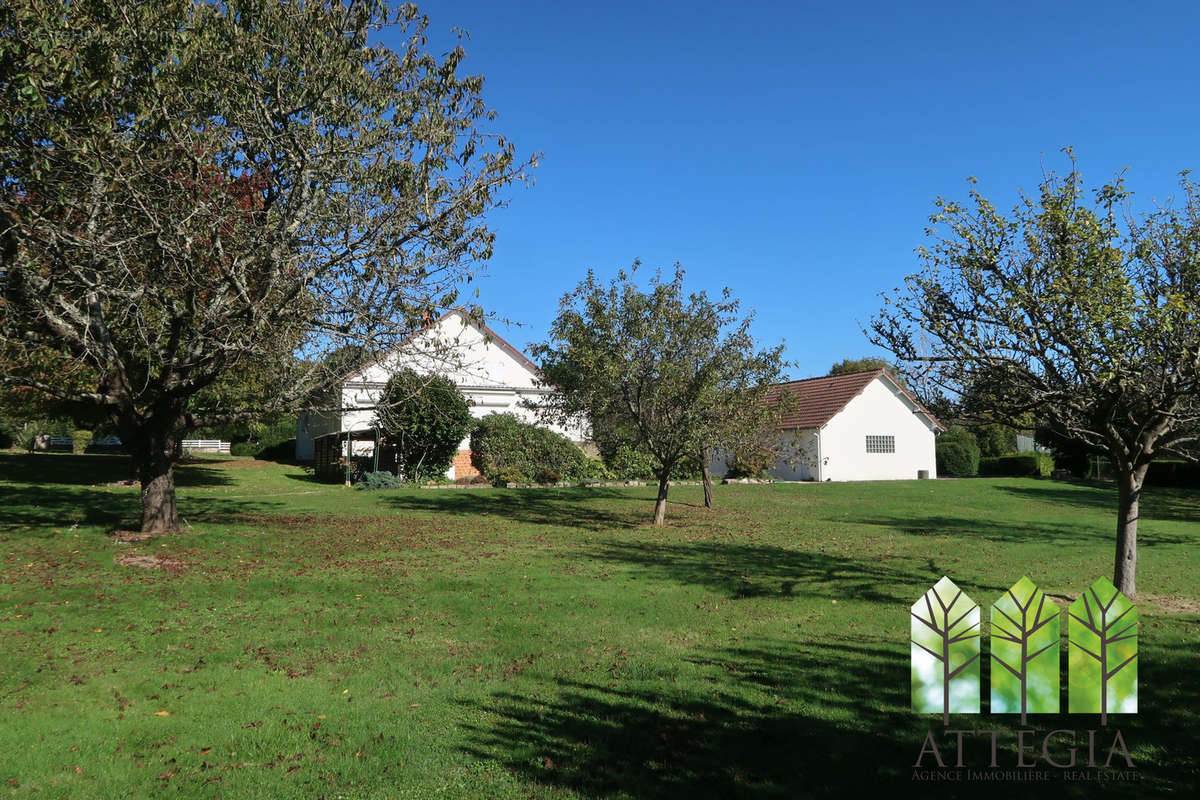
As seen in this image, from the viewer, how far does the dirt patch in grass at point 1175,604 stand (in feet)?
32.3

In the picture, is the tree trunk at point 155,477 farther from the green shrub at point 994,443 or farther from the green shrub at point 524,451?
the green shrub at point 994,443

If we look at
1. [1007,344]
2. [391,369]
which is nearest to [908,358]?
[1007,344]

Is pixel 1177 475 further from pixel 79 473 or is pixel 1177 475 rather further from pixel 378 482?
pixel 79 473

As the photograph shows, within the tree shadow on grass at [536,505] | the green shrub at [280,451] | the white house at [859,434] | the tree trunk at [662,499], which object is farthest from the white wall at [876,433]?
the green shrub at [280,451]

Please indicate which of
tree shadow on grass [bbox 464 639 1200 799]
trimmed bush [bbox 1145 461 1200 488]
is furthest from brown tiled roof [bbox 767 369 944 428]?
tree shadow on grass [bbox 464 639 1200 799]

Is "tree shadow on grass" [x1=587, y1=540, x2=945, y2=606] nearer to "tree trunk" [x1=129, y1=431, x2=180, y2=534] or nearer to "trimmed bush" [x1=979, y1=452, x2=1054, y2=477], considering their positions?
"tree trunk" [x1=129, y1=431, x2=180, y2=534]

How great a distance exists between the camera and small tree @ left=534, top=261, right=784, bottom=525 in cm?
1791

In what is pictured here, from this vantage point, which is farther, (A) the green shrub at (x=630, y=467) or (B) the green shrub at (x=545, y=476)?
(A) the green shrub at (x=630, y=467)

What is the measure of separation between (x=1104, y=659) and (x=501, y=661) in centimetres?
527

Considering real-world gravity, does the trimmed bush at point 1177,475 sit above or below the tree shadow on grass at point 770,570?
above

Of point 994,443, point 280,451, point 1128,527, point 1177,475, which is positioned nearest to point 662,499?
point 1128,527

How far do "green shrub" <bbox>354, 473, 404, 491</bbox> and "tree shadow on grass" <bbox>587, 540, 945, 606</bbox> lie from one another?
14355 mm

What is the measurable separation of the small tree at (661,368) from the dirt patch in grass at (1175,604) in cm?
912

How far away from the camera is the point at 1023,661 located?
614 centimetres
